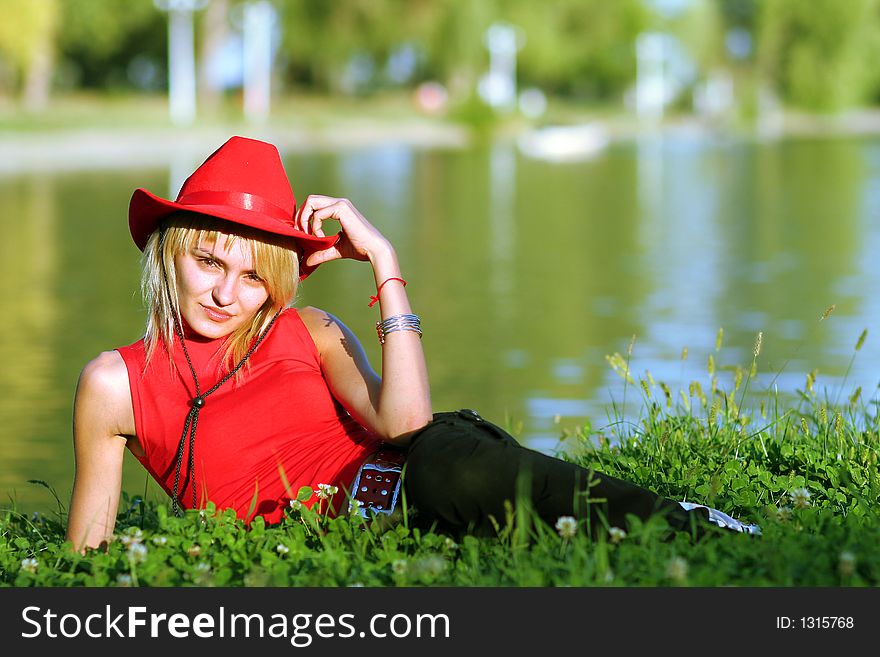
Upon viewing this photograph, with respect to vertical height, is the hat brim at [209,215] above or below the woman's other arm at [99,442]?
above

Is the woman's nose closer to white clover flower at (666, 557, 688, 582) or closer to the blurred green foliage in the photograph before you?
white clover flower at (666, 557, 688, 582)

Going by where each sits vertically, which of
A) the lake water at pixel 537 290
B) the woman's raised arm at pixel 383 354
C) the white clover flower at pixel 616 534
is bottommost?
the white clover flower at pixel 616 534

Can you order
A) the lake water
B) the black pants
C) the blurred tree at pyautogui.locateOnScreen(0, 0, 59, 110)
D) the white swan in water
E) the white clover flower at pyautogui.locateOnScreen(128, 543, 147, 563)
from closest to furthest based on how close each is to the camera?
the white clover flower at pyautogui.locateOnScreen(128, 543, 147, 563) → the black pants → the lake water → the blurred tree at pyautogui.locateOnScreen(0, 0, 59, 110) → the white swan in water

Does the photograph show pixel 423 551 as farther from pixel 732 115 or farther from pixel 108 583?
pixel 732 115

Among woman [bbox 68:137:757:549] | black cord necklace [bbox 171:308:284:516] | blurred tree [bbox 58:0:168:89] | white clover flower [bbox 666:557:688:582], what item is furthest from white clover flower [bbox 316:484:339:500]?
blurred tree [bbox 58:0:168:89]

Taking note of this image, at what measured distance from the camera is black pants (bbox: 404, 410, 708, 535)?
10.6 feet

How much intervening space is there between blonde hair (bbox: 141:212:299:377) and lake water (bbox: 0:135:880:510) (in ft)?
5.13

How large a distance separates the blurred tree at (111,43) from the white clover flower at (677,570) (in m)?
51.4

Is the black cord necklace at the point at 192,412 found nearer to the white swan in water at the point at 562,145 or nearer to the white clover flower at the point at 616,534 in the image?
the white clover flower at the point at 616,534

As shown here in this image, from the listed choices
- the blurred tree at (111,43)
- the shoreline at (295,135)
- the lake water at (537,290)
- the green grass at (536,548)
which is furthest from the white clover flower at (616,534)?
the blurred tree at (111,43)

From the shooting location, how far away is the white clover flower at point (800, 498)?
140 inches

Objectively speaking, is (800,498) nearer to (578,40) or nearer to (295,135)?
(295,135)

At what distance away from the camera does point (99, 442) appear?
343cm

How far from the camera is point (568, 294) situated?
469 inches
